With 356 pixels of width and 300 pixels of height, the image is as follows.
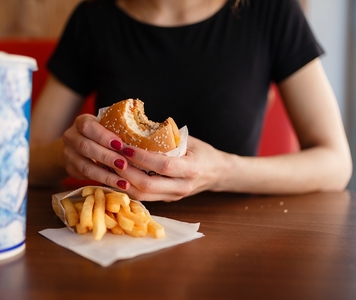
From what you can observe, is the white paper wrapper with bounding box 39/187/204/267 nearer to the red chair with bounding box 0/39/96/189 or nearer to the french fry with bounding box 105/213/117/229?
the french fry with bounding box 105/213/117/229

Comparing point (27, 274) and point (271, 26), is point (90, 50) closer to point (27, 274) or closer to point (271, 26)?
point (271, 26)

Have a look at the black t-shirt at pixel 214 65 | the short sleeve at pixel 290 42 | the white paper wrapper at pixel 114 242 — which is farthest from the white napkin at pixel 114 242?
the short sleeve at pixel 290 42

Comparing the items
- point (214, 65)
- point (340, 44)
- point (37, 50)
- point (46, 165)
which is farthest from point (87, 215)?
point (340, 44)

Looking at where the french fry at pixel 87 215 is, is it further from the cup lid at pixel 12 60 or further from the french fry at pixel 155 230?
the cup lid at pixel 12 60

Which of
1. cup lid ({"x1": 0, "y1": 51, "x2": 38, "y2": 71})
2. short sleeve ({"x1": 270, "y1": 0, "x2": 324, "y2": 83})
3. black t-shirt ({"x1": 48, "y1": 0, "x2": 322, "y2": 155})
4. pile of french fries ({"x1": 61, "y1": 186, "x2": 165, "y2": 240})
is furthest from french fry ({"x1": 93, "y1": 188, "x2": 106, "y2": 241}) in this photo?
short sleeve ({"x1": 270, "y1": 0, "x2": 324, "y2": 83})

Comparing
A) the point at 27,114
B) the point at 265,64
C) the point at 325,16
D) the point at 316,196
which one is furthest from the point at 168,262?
the point at 325,16

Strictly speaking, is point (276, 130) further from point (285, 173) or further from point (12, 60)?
point (12, 60)
